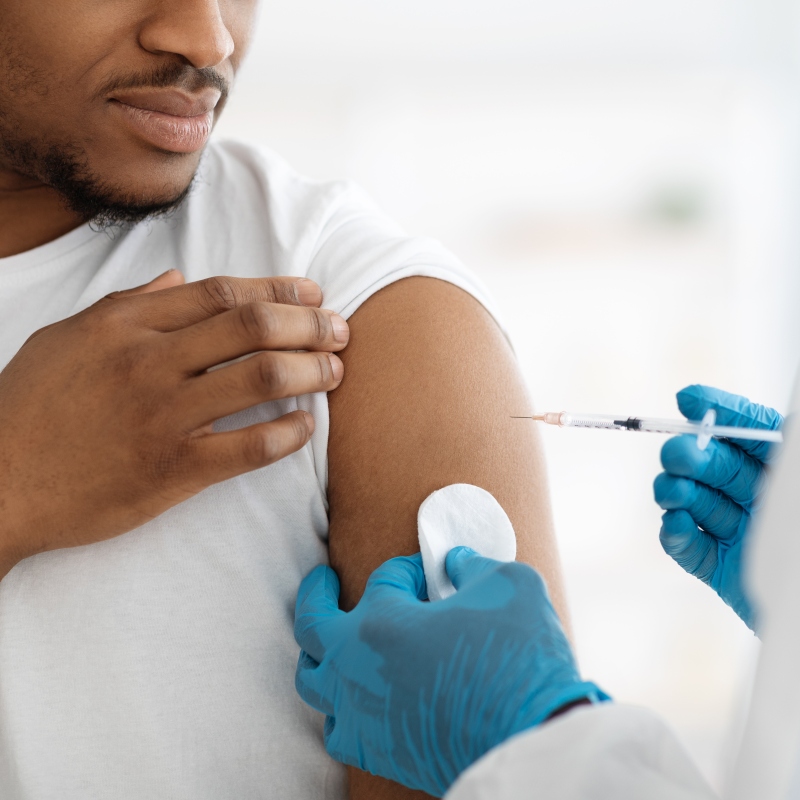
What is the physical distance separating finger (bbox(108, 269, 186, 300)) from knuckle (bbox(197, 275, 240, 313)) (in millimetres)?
116

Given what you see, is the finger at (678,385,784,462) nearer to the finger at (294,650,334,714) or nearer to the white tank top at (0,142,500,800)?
the white tank top at (0,142,500,800)

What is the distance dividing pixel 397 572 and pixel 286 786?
0.35m

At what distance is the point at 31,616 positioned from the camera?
87cm

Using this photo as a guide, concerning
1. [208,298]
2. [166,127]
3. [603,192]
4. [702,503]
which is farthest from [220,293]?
[603,192]

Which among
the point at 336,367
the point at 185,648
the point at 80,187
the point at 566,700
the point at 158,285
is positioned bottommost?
the point at 185,648

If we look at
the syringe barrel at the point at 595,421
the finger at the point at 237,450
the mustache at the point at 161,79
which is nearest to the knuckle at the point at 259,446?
the finger at the point at 237,450

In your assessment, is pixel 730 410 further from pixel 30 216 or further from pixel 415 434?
pixel 30 216

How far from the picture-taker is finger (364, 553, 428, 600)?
29.0 inches

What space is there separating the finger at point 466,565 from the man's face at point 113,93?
2.39ft

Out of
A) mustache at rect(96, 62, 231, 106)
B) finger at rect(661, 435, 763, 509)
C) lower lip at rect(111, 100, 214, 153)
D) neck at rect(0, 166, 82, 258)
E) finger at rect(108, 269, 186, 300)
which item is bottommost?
finger at rect(661, 435, 763, 509)

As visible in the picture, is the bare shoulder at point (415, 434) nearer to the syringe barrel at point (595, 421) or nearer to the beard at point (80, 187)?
the syringe barrel at point (595, 421)

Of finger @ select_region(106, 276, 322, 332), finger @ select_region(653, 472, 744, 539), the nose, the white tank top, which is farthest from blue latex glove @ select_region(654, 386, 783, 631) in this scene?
the nose

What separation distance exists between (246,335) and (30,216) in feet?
2.12

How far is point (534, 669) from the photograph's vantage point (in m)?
0.63
